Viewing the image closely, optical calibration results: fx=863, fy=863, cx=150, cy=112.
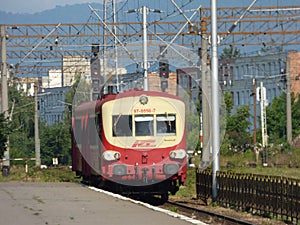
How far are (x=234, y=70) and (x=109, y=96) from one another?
73.4 meters

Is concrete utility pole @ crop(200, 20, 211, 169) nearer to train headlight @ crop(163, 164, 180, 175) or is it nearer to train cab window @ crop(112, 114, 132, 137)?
train cab window @ crop(112, 114, 132, 137)

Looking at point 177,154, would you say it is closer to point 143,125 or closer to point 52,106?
point 143,125

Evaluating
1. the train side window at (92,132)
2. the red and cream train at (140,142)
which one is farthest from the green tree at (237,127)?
the red and cream train at (140,142)

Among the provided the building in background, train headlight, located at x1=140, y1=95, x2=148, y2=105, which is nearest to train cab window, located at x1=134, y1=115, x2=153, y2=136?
train headlight, located at x1=140, y1=95, x2=148, y2=105

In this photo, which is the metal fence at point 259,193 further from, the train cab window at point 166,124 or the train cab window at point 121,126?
the train cab window at point 121,126

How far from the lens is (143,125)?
85.4 ft

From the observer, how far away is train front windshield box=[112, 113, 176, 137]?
2588 cm

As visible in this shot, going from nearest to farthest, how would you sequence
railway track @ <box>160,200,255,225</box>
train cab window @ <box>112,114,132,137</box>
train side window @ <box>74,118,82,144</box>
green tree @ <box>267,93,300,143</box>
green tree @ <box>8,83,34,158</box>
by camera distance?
railway track @ <box>160,200,255,225</box>
train cab window @ <box>112,114,132,137</box>
train side window @ <box>74,118,82,144</box>
green tree @ <box>267,93,300,143</box>
green tree @ <box>8,83,34,158</box>

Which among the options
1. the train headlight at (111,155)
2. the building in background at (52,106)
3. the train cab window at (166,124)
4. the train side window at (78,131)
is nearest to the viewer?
the train headlight at (111,155)

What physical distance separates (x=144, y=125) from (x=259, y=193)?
549cm

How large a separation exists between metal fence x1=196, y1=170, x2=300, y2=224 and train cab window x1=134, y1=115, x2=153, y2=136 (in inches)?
84.7

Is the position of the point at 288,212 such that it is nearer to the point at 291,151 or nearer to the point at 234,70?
the point at 291,151

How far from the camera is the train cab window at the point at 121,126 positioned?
1017 inches

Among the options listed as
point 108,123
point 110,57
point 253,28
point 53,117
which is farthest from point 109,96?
point 53,117
